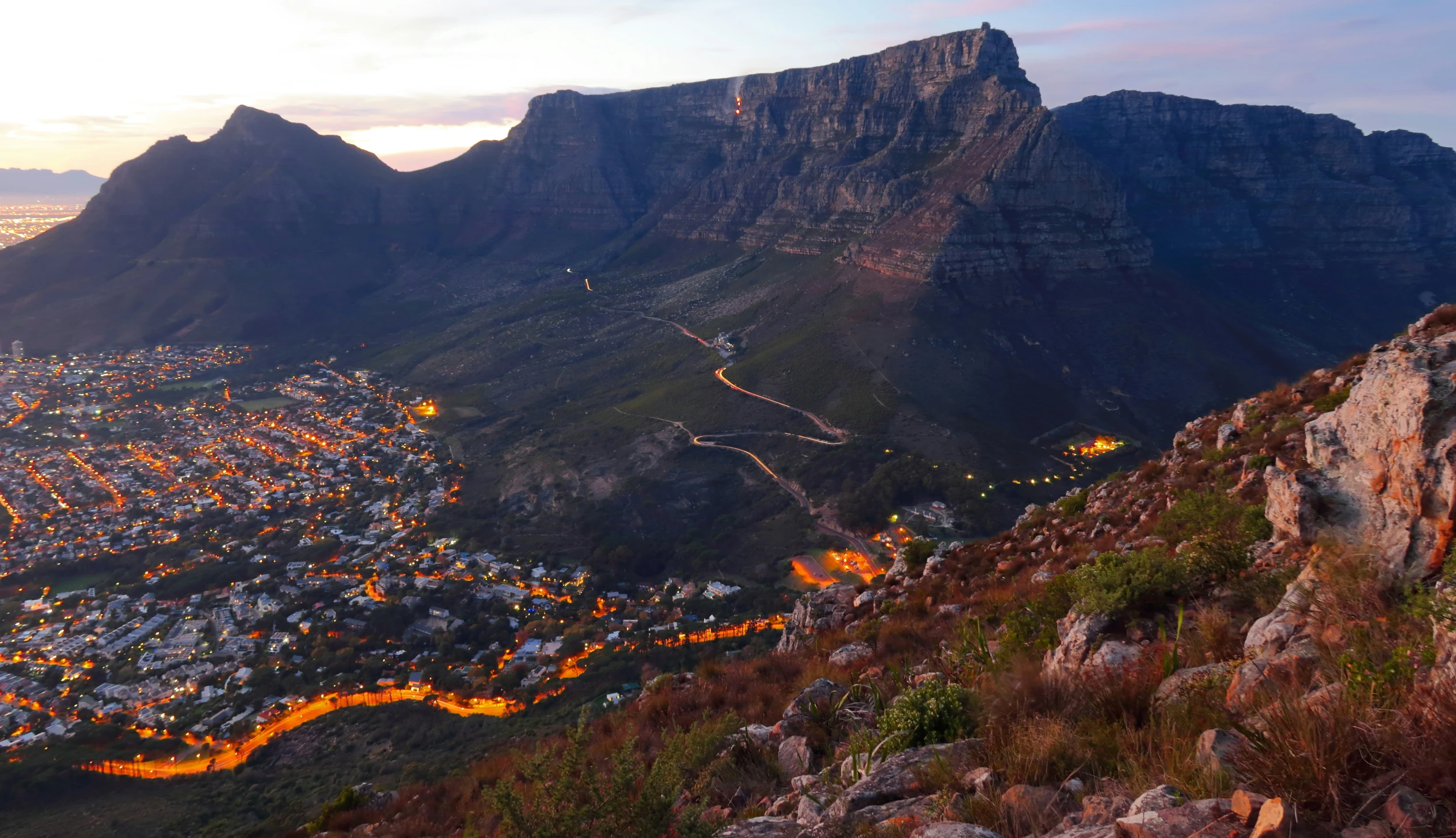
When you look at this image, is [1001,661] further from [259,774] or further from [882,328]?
[882,328]

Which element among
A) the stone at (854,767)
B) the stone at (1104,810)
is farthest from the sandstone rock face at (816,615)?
the stone at (1104,810)

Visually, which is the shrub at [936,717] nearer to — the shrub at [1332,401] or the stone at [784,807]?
the stone at [784,807]

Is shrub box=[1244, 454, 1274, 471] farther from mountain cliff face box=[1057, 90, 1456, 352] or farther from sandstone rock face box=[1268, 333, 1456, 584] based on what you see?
mountain cliff face box=[1057, 90, 1456, 352]

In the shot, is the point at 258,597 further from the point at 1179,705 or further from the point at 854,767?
the point at 1179,705

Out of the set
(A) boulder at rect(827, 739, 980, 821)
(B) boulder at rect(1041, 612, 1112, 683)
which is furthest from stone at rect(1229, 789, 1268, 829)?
(B) boulder at rect(1041, 612, 1112, 683)

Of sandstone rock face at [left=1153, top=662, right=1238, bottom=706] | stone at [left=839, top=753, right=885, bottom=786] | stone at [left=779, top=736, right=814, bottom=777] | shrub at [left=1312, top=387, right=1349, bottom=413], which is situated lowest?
stone at [left=779, top=736, right=814, bottom=777]

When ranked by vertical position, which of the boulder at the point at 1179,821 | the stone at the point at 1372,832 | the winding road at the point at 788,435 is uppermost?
the stone at the point at 1372,832
